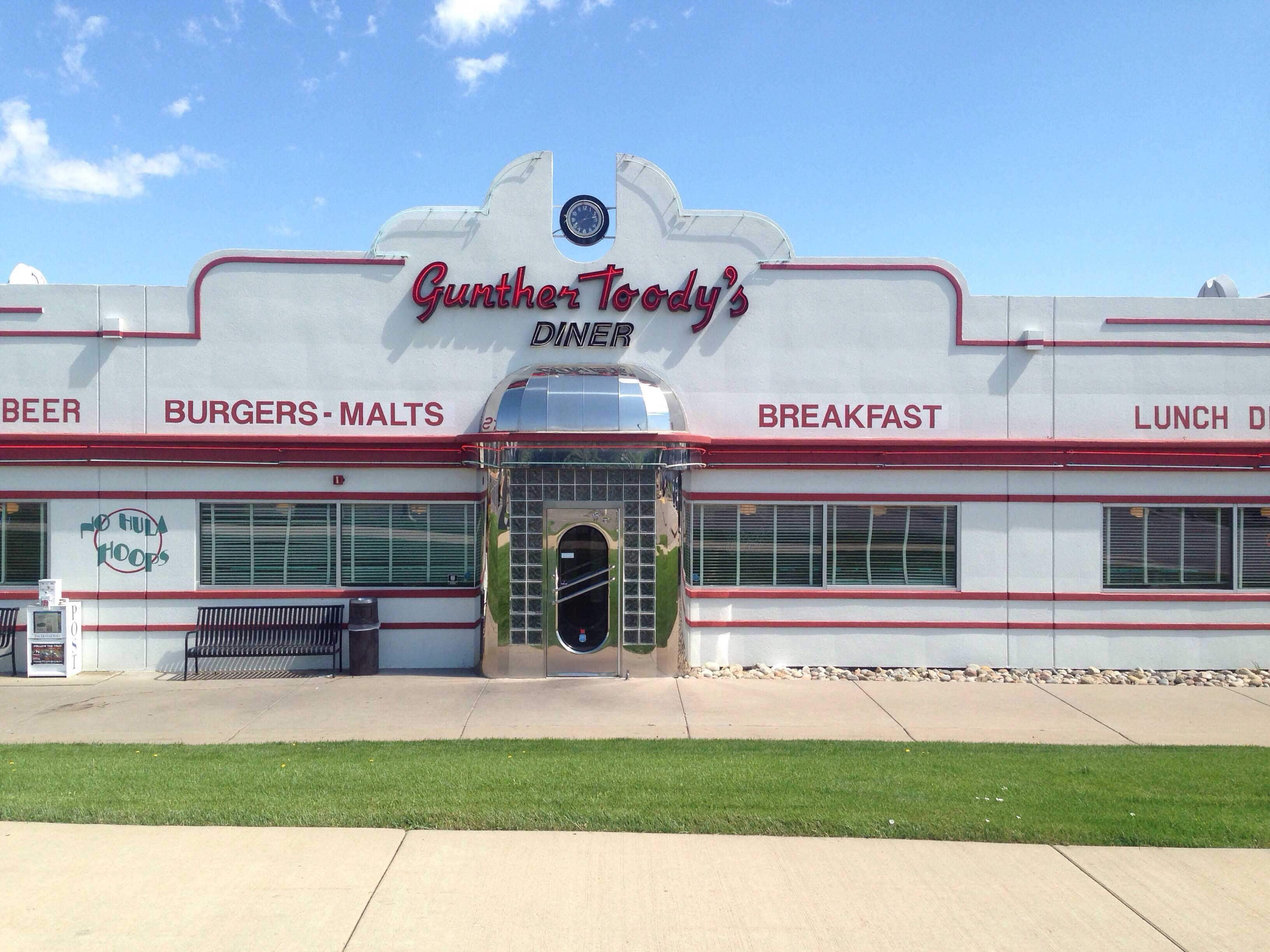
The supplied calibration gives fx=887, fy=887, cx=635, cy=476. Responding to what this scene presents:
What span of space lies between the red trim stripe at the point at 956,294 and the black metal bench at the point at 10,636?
12353 mm

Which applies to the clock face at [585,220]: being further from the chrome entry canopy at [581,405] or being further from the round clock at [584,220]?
the chrome entry canopy at [581,405]

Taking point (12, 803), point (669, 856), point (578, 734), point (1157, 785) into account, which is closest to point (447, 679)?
point (578, 734)

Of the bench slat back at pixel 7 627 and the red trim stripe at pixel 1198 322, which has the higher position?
the red trim stripe at pixel 1198 322

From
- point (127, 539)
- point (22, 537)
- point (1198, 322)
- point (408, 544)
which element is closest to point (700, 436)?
point (408, 544)

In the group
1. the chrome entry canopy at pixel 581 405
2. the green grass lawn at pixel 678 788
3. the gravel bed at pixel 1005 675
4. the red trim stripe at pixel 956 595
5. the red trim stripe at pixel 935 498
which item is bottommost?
the gravel bed at pixel 1005 675

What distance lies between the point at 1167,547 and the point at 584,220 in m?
10.3

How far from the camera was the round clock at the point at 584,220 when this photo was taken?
13430 millimetres

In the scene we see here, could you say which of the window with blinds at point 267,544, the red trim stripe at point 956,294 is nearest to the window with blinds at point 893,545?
the red trim stripe at point 956,294

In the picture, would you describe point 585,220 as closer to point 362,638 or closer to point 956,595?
point 362,638

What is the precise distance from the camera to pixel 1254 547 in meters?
13.8

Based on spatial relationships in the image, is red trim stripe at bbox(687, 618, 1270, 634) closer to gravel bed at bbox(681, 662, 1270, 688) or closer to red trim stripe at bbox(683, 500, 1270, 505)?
gravel bed at bbox(681, 662, 1270, 688)

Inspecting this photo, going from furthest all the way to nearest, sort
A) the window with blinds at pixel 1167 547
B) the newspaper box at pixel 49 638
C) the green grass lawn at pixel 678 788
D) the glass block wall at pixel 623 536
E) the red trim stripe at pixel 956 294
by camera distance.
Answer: the window with blinds at pixel 1167 547
the red trim stripe at pixel 956 294
the newspaper box at pixel 49 638
the glass block wall at pixel 623 536
the green grass lawn at pixel 678 788

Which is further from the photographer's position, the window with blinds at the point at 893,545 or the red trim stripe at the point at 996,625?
the window with blinds at the point at 893,545

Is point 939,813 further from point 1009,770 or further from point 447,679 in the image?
point 447,679
